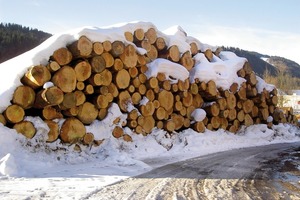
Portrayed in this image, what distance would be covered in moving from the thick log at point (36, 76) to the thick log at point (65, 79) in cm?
19

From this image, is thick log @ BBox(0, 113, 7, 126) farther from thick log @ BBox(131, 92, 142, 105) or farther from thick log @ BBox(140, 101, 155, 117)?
thick log @ BBox(140, 101, 155, 117)

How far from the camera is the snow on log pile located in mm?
7496

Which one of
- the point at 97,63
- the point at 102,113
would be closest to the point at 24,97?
the point at 97,63

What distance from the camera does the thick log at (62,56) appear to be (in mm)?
7750

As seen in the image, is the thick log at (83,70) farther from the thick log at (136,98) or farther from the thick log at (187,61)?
the thick log at (187,61)

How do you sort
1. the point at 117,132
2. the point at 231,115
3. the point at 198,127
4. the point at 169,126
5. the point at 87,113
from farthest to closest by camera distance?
the point at 231,115 → the point at 198,127 → the point at 169,126 → the point at 117,132 → the point at 87,113

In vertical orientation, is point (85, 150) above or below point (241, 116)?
below

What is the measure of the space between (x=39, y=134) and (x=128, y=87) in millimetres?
2717

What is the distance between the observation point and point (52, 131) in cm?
750

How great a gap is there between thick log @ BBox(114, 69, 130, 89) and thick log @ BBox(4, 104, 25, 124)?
98.0 inches

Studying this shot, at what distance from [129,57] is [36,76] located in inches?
99.7

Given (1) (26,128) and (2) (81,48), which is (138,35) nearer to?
(2) (81,48)

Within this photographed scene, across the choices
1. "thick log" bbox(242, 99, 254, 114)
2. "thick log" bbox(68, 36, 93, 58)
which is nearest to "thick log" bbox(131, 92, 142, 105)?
"thick log" bbox(68, 36, 93, 58)

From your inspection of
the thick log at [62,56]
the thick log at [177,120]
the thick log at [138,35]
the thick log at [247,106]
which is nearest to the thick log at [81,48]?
the thick log at [62,56]
